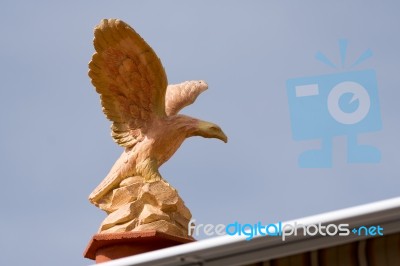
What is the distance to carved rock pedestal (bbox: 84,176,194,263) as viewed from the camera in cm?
789

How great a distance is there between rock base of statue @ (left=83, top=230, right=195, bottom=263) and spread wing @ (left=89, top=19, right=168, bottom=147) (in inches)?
51.1

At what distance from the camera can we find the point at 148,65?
8.84m

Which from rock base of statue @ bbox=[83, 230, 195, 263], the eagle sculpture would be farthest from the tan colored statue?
rock base of statue @ bbox=[83, 230, 195, 263]

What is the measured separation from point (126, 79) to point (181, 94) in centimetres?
69

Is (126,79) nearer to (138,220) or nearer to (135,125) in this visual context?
(135,125)

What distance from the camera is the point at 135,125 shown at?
358 inches

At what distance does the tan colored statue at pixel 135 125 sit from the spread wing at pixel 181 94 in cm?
1

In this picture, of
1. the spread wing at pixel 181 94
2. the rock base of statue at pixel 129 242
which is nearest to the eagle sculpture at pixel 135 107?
the spread wing at pixel 181 94

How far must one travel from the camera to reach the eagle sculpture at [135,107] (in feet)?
28.6

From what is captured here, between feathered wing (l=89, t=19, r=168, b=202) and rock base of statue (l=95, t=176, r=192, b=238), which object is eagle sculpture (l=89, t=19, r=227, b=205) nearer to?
feathered wing (l=89, t=19, r=168, b=202)

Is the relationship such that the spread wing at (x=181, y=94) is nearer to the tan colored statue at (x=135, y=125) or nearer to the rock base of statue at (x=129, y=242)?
the tan colored statue at (x=135, y=125)

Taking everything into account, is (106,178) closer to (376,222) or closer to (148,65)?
(148,65)

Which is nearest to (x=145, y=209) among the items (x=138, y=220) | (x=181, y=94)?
(x=138, y=220)

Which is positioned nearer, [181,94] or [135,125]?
→ [135,125]
